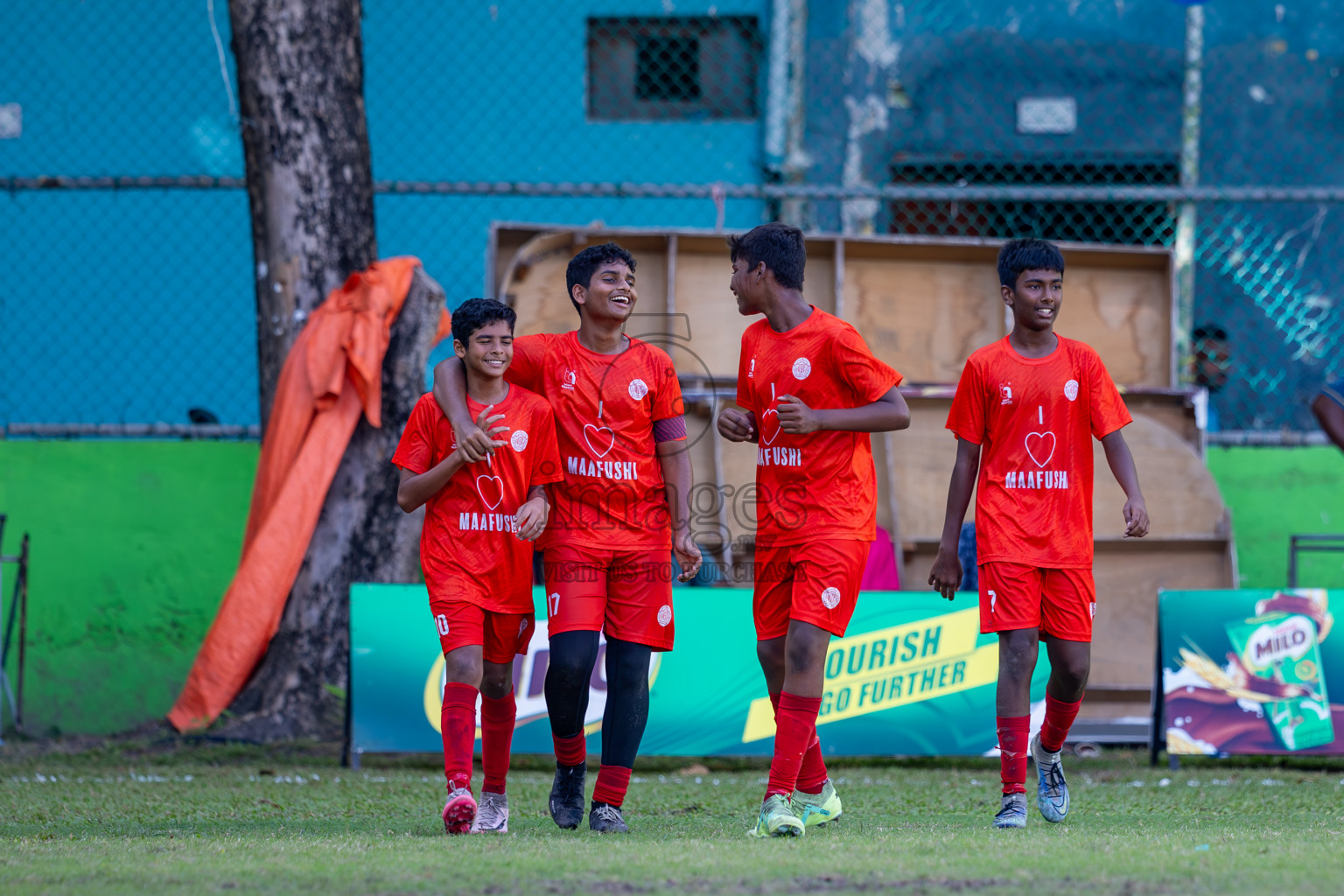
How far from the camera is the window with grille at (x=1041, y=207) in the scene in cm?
945

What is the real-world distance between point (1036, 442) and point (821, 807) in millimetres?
1457

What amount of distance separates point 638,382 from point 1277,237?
22.6ft

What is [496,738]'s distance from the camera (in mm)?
4348

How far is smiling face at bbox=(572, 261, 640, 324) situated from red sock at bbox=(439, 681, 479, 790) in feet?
4.32

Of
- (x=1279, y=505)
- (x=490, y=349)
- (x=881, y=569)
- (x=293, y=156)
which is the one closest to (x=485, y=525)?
(x=490, y=349)

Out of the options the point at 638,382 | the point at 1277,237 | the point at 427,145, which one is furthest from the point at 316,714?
the point at 1277,237

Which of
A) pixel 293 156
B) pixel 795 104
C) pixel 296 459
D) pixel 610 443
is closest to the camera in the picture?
pixel 610 443

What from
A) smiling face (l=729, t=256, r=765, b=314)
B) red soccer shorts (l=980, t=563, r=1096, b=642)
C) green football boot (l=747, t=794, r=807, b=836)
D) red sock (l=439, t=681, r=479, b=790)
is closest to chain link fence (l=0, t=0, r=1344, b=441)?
smiling face (l=729, t=256, r=765, b=314)

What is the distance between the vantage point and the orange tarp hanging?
22.3ft

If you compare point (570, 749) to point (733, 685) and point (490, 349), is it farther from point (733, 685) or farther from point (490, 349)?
point (733, 685)

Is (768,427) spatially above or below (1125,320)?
below

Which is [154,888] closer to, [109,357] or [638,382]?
[638,382]

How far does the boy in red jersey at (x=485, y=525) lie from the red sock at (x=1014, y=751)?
1.64 metres

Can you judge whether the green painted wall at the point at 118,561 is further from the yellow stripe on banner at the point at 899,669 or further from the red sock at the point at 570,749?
the red sock at the point at 570,749
